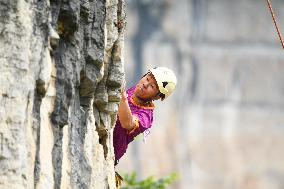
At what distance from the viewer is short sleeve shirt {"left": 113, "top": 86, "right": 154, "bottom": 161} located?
7703 mm

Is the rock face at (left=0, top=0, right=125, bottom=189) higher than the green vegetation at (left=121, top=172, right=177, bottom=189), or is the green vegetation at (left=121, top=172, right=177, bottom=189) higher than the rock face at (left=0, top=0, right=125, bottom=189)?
the rock face at (left=0, top=0, right=125, bottom=189)

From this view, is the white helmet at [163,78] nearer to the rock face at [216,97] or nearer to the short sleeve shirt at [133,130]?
the short sleeve shirt at [133,130]

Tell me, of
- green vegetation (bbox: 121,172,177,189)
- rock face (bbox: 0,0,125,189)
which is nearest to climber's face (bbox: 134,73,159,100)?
rock face (bbox: 0,0,125,189)

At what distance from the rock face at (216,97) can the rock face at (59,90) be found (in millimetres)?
24353

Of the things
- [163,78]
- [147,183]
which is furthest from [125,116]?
[147,183]

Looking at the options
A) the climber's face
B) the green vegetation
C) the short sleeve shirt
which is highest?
the climber's face

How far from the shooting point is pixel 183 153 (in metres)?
32.1

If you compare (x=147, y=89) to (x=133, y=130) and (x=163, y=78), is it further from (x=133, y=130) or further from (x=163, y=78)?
(x=133, y=130)

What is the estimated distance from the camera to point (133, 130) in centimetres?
765

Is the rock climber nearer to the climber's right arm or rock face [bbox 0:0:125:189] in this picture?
the climber's right arm

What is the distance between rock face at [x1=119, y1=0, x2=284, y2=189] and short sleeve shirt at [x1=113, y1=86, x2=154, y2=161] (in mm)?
23329

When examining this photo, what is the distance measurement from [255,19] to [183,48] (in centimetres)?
292

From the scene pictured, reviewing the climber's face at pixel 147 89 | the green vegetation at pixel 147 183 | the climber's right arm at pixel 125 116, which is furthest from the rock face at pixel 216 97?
the climber's right arm at pixel 125 116

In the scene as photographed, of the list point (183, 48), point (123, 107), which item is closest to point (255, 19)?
point (183, 48)
